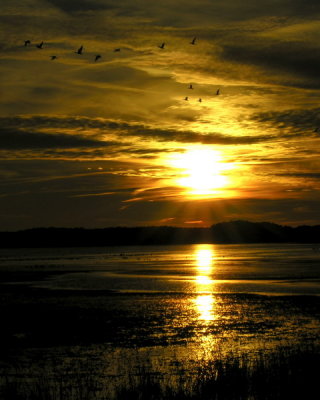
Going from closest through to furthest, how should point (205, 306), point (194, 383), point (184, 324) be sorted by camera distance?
1. point (194, 383)
2. point (184, 324)
3. point (205, 306)

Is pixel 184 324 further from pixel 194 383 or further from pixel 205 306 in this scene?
pixel 194 383

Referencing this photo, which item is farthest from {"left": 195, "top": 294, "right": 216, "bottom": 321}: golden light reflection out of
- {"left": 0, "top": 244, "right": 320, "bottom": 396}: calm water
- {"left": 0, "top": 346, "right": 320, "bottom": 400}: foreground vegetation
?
{"left": 0, "top": 346, "right": 320, "bottom": 400}: foreground vegetation

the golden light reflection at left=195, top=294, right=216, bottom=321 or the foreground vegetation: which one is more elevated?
the golden light reflection at left=195, top=294, right=216, bottom=321

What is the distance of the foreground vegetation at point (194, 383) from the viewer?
17.9 m

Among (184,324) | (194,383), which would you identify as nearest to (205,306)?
(184,324)

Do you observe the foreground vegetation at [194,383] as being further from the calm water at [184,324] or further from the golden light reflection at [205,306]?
the golden light reflection at [205,306]

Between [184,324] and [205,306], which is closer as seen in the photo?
[184,324]

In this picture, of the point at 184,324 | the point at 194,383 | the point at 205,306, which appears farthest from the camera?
the point at 205,306

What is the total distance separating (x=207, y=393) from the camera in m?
18.0

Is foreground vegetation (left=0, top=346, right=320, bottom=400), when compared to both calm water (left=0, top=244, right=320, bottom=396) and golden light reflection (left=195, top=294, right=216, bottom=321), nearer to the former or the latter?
calm water (left=0, top=244, right=320, bottom=396)

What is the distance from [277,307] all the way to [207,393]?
24249mm

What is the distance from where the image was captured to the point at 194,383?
19.1 metres

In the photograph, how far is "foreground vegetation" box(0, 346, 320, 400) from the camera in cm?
1786

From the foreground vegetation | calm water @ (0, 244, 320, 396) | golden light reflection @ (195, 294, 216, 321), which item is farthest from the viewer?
golden light reflection @ (195, 294, 216, 321)
